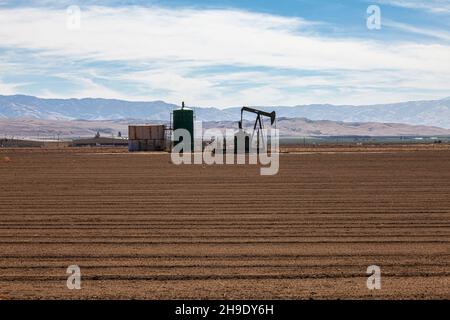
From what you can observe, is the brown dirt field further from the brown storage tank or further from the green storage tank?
the brown storage tank

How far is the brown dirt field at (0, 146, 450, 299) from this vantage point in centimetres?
981

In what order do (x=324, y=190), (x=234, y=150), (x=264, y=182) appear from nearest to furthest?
(x=324, y=190)
(x=264, y=182)
(x=234, y=150)

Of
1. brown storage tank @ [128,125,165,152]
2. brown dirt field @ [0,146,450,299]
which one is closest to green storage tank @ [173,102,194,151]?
brown storage tank @ [128,125,165,152]

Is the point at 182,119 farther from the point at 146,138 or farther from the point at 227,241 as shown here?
the point at 227,241

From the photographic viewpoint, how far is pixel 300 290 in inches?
377

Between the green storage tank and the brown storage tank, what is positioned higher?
the green storage tank

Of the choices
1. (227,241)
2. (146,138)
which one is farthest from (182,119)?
(227,241)

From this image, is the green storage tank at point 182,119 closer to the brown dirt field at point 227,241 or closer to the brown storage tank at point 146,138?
the brown storage tank at point 146,138

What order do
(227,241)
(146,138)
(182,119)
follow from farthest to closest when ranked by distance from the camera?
1. (146,138)
2. (182,119)
3. (227,241)

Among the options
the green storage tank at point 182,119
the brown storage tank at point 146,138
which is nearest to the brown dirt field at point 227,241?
the green storage tank at point 182,119

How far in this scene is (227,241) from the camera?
1333cm
